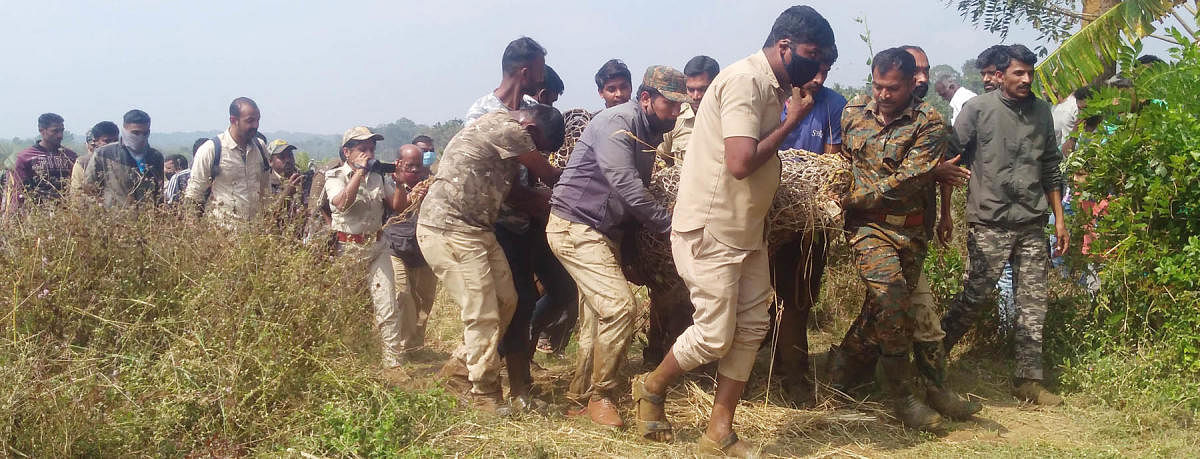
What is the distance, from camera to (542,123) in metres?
5.00

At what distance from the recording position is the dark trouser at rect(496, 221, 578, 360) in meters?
5.41

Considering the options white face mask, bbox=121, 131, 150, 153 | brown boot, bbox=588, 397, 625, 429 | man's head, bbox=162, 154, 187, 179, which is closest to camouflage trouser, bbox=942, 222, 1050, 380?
brown boot, bbox=588, 397, 625, 429

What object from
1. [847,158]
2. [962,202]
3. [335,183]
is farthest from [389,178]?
[962,202]

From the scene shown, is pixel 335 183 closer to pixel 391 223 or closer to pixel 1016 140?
pixel 391 223

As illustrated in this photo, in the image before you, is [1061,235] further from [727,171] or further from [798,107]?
[727,171]

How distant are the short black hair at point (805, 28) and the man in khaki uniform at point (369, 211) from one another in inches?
142

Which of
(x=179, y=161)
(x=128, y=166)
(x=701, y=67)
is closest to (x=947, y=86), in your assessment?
(x=701, y=67)

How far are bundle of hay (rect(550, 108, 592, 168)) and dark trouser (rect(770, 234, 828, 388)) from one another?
4.79 feet

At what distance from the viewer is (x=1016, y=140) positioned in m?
5.57

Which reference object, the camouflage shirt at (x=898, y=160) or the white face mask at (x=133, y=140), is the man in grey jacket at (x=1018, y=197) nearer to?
the camouflage shirt at (x=898, y=160)

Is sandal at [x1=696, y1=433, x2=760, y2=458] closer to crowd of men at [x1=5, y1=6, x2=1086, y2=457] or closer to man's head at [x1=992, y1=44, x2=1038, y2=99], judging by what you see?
crowd of men at [x1=5, y1=6, x2=1086, y2=457]

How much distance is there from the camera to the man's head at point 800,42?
4004 millimetres

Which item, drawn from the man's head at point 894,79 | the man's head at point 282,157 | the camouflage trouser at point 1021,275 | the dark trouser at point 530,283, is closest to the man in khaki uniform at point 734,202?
the man's head at point 894,79

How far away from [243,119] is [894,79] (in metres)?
5.01
